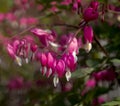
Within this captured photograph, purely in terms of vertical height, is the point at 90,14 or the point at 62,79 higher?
the point at 90,14

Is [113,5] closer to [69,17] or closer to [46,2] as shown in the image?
[46,2]

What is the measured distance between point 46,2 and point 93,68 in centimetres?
45

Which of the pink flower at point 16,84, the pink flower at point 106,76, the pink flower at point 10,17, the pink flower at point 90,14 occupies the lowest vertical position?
the pink flower at point 10,17

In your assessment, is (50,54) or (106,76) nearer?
(50,54)

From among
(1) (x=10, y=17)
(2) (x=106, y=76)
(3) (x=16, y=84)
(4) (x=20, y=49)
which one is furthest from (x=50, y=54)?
(1) (x=10, y=17)

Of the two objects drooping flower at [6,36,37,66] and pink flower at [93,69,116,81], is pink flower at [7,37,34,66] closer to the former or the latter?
drooping flower at [6,36,37,66]

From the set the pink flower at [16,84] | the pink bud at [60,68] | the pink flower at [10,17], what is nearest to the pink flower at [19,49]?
the pink bud at [60,68]

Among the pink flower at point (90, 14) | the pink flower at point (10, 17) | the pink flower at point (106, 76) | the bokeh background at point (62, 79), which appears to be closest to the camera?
the pink flower at point (90, 14)

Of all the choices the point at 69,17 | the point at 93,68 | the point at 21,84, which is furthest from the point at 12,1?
the point at 93,68

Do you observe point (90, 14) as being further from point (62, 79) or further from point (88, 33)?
point (62, 79)

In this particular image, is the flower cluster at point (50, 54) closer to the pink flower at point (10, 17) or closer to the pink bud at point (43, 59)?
the pink bud at point (43, 59)

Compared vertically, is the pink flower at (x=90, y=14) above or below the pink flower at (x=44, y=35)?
above

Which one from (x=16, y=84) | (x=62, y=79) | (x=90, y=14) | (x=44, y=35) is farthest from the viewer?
(x=16, y=84)

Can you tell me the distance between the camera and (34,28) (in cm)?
189
